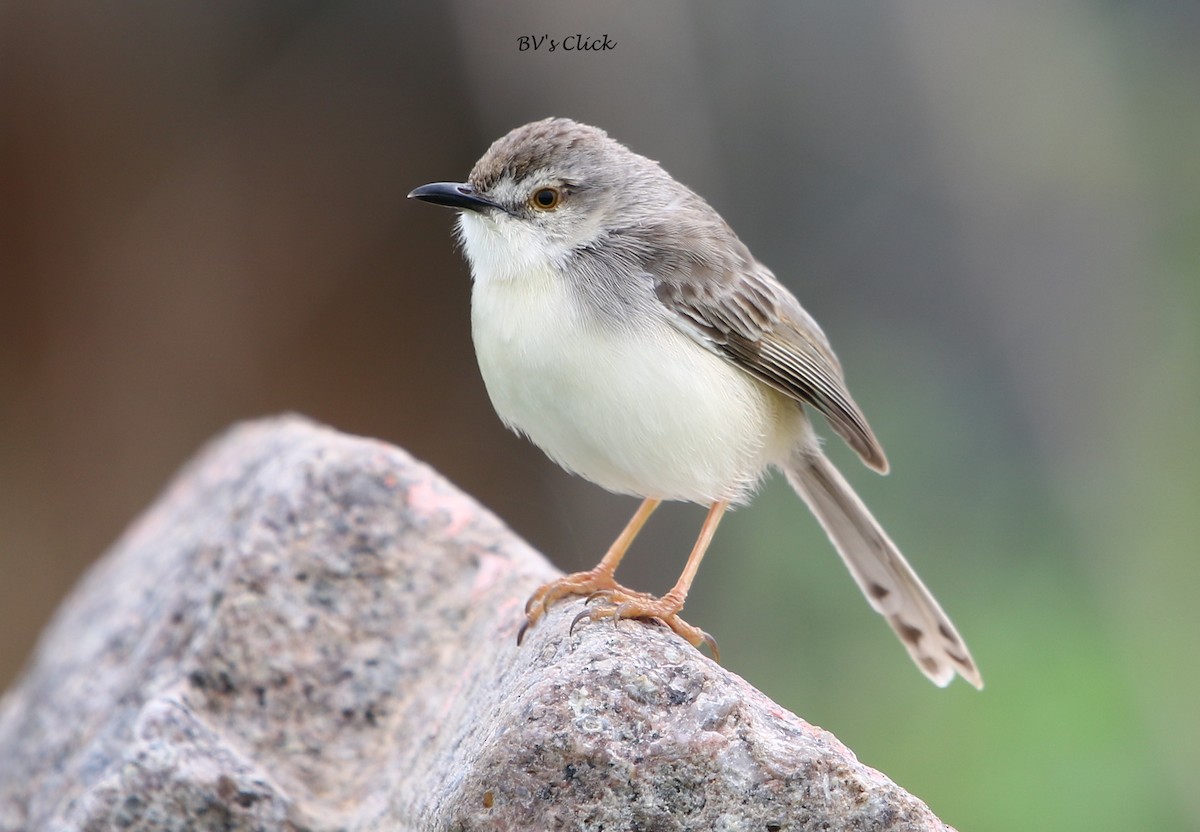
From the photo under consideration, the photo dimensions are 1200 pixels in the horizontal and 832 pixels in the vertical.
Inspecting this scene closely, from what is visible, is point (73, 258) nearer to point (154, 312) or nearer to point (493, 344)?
point (154, 312)

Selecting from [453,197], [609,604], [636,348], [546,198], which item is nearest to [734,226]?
[546,198]

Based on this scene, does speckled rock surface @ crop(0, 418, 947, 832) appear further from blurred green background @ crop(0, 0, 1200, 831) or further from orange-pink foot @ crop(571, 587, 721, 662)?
blurred green background @ crop(0, 0, 1200, 831)

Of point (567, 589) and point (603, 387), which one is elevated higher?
point (603, 387)

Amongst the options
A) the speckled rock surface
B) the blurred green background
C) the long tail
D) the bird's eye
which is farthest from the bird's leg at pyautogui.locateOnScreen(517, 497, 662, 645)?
the blurred green background

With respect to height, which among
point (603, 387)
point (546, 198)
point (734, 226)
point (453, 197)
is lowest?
point (603, 387)

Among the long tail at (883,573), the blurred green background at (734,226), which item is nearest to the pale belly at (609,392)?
the long tail at (883,573)

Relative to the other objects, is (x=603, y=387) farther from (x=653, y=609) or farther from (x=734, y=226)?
(x=734, y=226)
